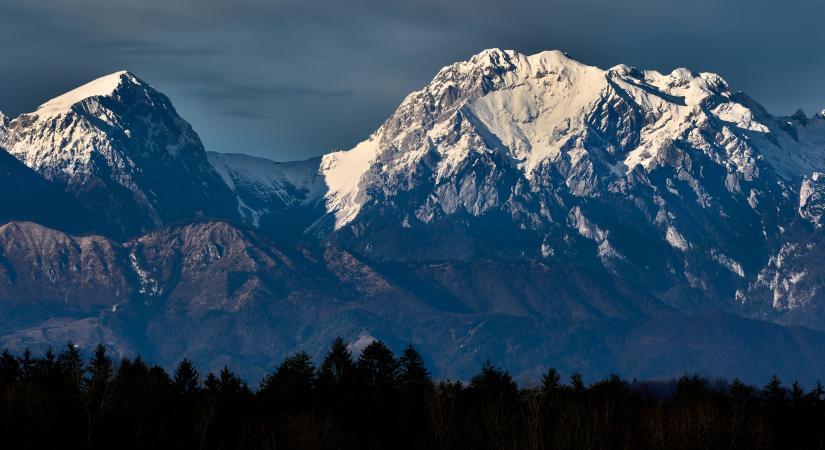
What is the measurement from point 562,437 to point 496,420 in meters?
Result: 5.62

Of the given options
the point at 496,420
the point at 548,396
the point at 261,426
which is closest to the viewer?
the point at 496,420

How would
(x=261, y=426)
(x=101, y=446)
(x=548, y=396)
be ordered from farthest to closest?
(x=548, y=396), (x=261, y=426), (x=101, y=446)

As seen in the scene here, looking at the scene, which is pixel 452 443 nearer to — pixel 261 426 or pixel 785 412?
pixel 261 426

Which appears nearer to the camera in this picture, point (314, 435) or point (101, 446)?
point (314, 435)

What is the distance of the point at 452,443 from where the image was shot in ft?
502

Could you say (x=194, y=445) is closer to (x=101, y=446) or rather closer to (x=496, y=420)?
(x=101, y=446)

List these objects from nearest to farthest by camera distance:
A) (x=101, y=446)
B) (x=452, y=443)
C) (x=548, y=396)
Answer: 1. (x=452, y=443)
2. (x=101, y=446)
3. (x=548, y=396)

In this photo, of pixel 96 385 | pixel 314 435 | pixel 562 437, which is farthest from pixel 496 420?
pixel 96 385

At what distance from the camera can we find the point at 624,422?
188m

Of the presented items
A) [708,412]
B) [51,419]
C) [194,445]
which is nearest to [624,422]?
[708,412]

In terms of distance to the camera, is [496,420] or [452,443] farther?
[452,443]

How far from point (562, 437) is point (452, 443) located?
1178 centimetres

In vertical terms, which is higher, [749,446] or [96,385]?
[96,385]

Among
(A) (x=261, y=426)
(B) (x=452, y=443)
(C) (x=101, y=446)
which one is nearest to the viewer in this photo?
(B) (x=452, y=443)
